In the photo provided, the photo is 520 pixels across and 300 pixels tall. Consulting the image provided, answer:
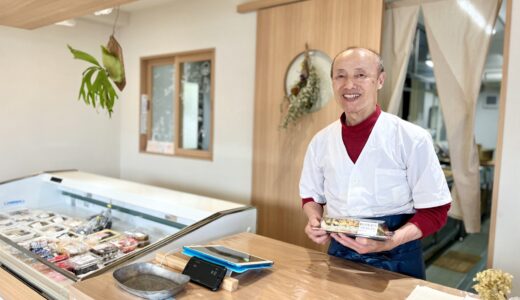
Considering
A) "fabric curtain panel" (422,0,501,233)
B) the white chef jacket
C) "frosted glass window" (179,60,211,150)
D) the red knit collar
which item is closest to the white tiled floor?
"fabric curtain panel" (422,0,501,233)

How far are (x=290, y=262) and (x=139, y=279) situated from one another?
584 millimetres

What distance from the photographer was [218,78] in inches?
132

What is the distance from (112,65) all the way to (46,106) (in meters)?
1.94

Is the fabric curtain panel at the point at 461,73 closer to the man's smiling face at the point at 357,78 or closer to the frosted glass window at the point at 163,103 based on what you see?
the man's smiling face at the point at 357,78

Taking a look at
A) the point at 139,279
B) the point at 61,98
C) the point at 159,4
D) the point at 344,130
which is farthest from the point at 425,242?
the point at 61,98

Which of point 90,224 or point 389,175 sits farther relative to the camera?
point 90,224

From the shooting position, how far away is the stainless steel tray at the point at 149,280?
1.20 meters

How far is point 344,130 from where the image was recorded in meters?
1.61

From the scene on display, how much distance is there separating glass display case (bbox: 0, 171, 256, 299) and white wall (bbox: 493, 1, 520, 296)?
3.90ft

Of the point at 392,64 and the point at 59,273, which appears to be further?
the point at 392,64

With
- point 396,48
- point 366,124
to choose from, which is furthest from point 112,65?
point 396,48

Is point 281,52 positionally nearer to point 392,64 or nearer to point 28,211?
point 392,64

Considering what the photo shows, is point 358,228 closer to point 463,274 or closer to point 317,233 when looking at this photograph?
point 317,233

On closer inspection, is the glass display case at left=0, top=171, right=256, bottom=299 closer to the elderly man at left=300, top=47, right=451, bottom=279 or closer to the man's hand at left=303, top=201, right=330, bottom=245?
the man's hand at left=303, top=201, right=330, bottom=245
